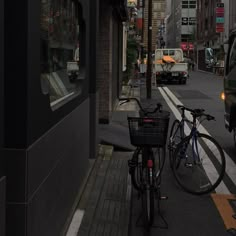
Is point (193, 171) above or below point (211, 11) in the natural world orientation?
below

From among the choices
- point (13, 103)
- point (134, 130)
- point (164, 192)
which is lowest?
point (164, 192)

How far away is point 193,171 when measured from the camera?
6.97 m

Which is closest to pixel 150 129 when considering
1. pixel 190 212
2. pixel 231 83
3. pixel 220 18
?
pixel 190 212

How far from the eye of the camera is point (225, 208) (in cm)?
617

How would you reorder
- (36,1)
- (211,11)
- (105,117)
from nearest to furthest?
(36,1)
(105,117)
(211,11)

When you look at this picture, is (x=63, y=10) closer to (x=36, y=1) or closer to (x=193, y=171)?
(x=36, y=1)

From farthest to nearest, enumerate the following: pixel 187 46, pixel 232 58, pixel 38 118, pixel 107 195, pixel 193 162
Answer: pixel 187 46 → pixel 232 58 → pixel 193 162 → pixel 107 195 → pixel 38 118

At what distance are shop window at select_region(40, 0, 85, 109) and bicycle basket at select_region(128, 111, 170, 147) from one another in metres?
0.74

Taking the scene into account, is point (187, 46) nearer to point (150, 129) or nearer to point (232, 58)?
point (232, 58)

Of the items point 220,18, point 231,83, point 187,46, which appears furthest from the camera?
point 187,46

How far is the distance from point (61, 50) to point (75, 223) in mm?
1692

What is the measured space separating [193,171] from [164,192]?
0.48 m

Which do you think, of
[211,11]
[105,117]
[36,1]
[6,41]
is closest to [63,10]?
[36,1]

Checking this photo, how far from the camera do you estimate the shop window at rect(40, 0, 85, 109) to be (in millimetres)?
4062
